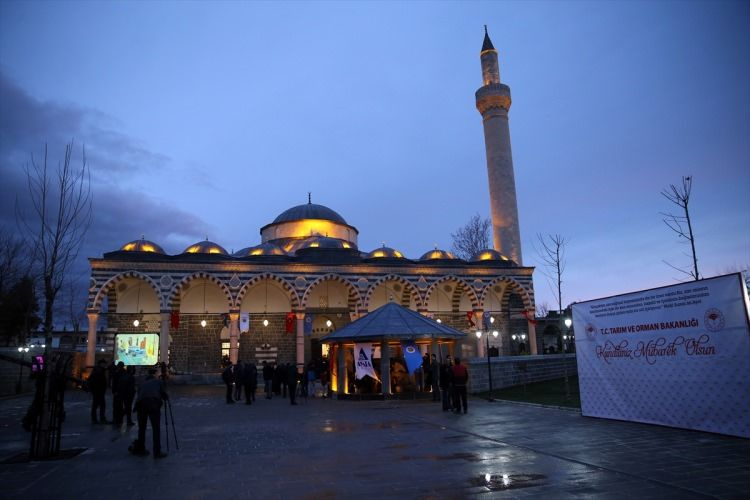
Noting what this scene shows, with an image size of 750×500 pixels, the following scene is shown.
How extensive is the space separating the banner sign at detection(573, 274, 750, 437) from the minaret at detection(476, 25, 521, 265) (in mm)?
22538

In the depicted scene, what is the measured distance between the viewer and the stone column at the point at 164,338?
2270 centimetres

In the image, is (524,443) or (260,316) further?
(260,316)

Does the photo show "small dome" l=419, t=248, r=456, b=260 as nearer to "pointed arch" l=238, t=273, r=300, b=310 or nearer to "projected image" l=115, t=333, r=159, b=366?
"pointed arch" l=238, t=273, r=300, b=310

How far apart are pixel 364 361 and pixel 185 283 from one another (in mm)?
13030

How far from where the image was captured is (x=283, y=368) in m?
16.1

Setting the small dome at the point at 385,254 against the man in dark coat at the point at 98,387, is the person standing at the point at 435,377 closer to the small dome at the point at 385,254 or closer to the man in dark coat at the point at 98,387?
the man in dark coat at the point at 98,387

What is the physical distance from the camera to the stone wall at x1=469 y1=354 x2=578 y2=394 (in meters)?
15.2

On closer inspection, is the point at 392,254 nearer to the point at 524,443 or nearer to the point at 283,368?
the point at 283,368

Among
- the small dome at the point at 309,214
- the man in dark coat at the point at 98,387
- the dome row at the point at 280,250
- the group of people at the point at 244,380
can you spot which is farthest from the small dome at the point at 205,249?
the man in dark coat at the point at 98,387

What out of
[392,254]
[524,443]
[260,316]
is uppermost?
[392,254]

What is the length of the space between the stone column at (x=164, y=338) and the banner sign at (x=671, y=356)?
743 inches

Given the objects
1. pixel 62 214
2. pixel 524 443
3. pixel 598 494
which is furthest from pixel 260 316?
pixel 598 494

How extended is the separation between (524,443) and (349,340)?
819 centimetres

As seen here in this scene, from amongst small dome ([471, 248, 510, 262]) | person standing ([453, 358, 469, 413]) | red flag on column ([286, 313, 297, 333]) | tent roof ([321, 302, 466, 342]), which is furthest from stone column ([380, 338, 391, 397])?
small dome ([471, 248, 510, 262])
